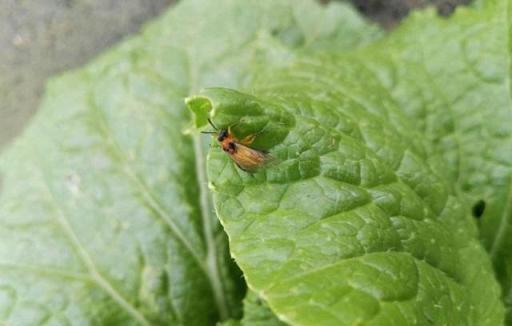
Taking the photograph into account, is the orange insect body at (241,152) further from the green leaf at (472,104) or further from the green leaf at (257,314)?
the green leaf at (472,104)

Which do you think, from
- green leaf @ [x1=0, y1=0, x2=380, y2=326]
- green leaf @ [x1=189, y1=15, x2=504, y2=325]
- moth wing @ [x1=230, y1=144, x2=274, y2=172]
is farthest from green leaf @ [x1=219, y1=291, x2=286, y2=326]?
moth wing @ [x1=230, y1=144, x2=274, y2=172]

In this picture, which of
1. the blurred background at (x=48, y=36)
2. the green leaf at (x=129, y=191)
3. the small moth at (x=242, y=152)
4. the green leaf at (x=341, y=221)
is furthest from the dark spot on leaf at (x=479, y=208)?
the blurred background at (x=48, y=36)

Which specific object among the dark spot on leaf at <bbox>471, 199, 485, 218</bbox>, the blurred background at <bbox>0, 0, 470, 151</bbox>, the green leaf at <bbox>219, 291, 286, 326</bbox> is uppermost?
the blurred background at <bbox>0, 0, 470, 151</bbox>

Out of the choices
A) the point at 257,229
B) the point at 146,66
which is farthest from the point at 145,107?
the point at 257,229

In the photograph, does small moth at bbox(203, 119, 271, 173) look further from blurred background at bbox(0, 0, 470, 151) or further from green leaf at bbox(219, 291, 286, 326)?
blurred background at bbox(0, 0, 470, 151)

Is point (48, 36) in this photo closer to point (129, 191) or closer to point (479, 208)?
point (129, 191)

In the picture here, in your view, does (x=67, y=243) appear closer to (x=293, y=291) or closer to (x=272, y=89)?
(x=272, y=89)
